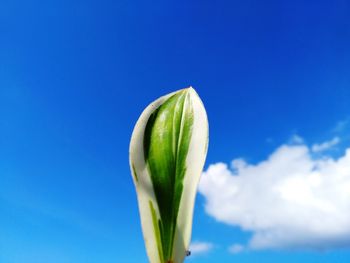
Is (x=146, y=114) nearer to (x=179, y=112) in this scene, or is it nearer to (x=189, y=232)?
(x=179, y=112)

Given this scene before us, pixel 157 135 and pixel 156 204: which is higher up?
pixel 157 135

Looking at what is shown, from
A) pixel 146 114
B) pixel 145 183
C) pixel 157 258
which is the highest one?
pixel 146 114

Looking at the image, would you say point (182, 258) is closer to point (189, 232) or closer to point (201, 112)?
point (189, 232)

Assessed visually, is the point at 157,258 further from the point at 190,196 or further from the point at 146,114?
the point at 146,114

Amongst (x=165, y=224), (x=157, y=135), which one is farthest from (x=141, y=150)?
(x=165, y=224)

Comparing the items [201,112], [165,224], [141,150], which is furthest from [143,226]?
Result: [201,112]

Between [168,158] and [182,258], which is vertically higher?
[168,158]
